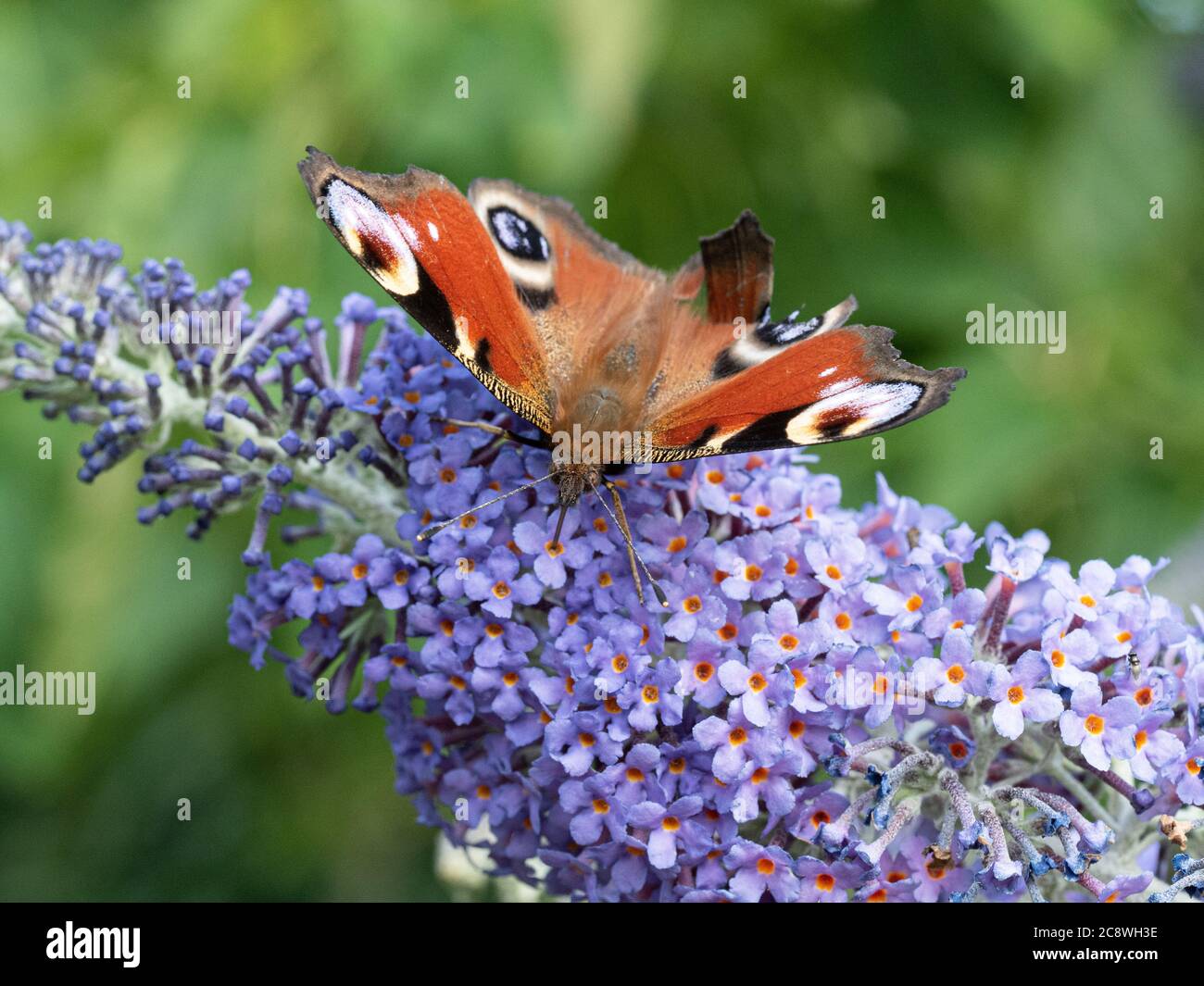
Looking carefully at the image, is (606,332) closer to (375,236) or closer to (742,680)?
(375,236)

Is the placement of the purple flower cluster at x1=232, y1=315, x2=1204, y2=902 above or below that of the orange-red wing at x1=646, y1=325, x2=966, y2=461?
below

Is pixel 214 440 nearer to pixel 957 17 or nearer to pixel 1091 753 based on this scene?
pixel 1091 753

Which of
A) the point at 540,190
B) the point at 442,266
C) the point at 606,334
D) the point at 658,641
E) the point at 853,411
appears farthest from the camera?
the point at 540,190

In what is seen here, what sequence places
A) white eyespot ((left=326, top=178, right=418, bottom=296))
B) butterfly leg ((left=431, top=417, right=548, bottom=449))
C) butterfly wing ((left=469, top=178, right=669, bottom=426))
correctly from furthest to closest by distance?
butterfly wing ((left=469, top=178, right=669, bottom=426)) < butterfly leg ((left=431, top=417, right=548, bottom=449)) < white eyespot ((left=326, top=178, right=418, bottom=296))

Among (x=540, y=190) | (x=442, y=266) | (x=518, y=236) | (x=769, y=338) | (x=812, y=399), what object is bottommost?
(x=812, y=399)

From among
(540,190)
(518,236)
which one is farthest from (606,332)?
(540,190)

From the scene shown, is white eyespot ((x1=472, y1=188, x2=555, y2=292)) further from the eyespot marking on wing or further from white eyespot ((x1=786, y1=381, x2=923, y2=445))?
white eyespot ((x1=786, y1=381, x2=923, y2=445))

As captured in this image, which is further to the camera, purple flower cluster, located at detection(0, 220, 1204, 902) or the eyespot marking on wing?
the eyespot marking on wing

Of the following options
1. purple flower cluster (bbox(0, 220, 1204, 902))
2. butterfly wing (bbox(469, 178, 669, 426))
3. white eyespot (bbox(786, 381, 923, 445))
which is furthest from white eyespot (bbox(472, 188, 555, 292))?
white eyespot (bbox(786, 381, 923, 445))
